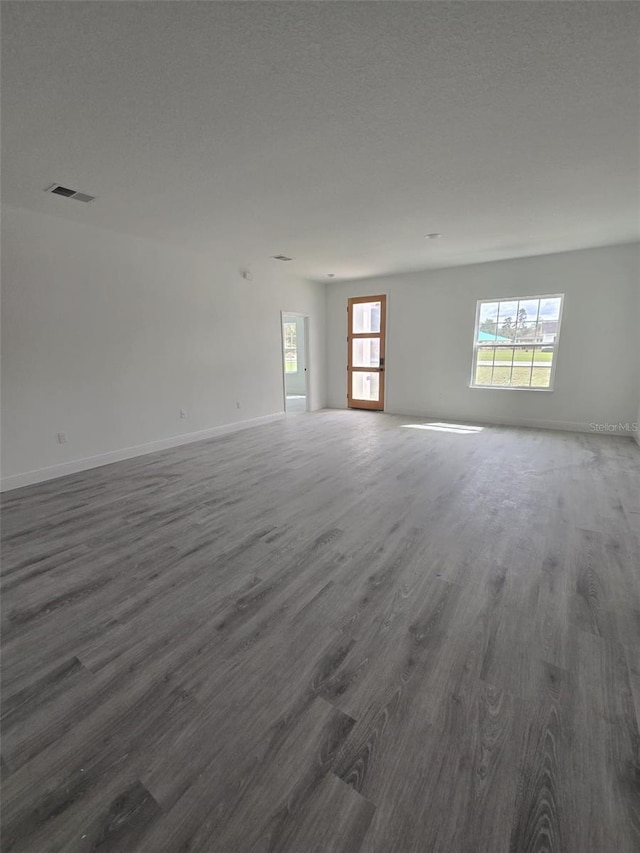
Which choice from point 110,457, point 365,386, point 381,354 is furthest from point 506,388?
point 110,457

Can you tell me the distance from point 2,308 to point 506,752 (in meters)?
4.98

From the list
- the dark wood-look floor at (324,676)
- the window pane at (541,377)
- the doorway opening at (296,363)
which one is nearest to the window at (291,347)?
the doorway opening at (296,363)

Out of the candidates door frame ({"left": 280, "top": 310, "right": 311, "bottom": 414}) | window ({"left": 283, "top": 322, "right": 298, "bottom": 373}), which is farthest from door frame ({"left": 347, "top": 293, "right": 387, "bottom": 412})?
window ({"left": 283, "top": 322, "right": 298, "bottom": 373})

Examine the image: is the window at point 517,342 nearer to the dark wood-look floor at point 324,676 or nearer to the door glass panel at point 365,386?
the door glass panel at point 365,386

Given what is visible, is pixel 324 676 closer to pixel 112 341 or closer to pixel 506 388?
pixel 112 341

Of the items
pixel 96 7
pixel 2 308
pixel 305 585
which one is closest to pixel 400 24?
pixel 96 7

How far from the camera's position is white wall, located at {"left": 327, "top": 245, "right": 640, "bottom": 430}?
17.6 ft

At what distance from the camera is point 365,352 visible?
308 inches

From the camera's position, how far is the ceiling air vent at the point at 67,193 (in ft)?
10.3

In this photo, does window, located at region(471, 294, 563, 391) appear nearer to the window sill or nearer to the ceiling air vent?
the window sill

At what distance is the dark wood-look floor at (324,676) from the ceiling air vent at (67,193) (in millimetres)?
2838

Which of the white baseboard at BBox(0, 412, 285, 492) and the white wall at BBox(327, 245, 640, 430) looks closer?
the white baseboard at BBox(0, 412, 285, 492)

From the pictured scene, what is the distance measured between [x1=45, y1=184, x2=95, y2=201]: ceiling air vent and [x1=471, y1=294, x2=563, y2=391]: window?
19.1ft

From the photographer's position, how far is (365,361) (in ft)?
25.8
